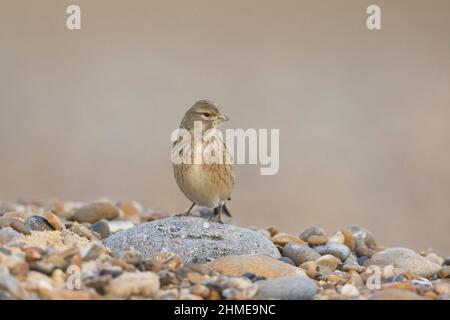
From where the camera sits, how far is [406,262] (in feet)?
28.1

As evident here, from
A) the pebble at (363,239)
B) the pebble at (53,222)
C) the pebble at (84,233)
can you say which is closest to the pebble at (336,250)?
the pebble at (363,239)

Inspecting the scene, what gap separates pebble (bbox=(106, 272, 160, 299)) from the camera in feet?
20.0

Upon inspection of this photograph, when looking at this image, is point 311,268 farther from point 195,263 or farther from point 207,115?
point 207,115

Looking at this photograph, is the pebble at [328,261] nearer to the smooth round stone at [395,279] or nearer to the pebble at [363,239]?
the smooth round stone at [395,279]

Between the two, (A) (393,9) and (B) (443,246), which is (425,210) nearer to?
(B) (443,246)

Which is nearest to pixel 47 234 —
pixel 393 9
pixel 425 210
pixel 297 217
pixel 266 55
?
pixel 297 217

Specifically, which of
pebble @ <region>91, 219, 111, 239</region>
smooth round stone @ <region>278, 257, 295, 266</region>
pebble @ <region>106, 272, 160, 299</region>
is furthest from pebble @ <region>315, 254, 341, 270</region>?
pebble @ <region>106, 272, 160, 299</region>

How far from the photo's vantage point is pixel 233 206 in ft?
49.8

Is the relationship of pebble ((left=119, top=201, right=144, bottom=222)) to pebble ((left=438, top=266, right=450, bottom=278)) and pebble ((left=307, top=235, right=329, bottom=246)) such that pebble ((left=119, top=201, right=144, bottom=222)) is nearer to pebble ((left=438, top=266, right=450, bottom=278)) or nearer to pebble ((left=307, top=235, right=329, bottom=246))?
pebble ((left=307, top=235, right=329, bottom=246))

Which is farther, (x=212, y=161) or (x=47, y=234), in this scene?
(x=212, y=161)

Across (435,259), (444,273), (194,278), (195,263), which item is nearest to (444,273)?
(444,273)

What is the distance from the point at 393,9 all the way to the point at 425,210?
8.34m

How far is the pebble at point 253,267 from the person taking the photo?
7172mm

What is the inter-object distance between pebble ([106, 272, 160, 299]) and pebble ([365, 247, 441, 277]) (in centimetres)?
307
